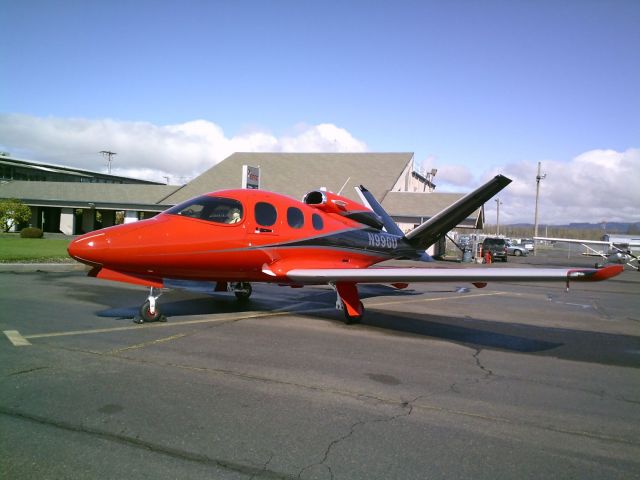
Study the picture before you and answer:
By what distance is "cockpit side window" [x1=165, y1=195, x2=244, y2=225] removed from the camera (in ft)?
30.1

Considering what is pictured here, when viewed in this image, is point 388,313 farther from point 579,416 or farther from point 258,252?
point 579,416

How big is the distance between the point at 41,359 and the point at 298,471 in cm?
443

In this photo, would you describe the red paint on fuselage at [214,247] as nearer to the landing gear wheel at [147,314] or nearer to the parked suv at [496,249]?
the landing gear wheel at [147,314]

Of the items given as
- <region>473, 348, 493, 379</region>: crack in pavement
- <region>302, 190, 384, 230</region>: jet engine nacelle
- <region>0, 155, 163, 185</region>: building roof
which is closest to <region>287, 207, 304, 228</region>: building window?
<region>302, 190, 384, 230</region>: jet engine nacelle

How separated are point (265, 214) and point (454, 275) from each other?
13.7ft

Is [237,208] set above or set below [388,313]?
above

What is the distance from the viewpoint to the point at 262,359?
6777mm

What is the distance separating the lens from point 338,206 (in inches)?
480

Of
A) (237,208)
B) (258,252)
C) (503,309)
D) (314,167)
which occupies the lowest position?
(503,309)

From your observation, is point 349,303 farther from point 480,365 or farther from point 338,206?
point 480,365

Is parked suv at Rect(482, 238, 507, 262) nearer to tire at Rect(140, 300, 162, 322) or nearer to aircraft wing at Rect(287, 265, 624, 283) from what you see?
aircraft wing at Rect(287, 265, 624, 283)

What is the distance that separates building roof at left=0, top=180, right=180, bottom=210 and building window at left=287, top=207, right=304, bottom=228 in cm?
3242

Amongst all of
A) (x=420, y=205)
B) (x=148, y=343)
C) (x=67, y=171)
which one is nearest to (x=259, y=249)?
(x=148, y=343)

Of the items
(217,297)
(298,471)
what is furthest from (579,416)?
(217,297)
